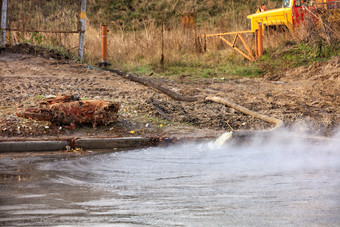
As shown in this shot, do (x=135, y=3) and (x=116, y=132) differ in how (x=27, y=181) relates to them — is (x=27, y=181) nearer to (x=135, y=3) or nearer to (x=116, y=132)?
(x=116, y=132)

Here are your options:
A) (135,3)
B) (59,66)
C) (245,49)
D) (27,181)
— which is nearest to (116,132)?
(27,181)

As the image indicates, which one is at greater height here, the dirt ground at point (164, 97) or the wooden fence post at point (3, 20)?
the wooden fence post at point (3, 20)

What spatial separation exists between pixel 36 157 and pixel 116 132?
1.58m

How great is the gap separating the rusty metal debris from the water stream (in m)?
1.15

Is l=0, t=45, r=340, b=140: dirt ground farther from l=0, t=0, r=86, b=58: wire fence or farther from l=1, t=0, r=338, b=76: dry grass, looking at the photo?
l=1, t=0, r=338, b=76: dry grass

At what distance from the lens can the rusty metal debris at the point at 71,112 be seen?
714 centimetres

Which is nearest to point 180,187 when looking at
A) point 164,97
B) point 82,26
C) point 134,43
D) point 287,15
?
point 164,97

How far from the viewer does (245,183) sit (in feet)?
16.1

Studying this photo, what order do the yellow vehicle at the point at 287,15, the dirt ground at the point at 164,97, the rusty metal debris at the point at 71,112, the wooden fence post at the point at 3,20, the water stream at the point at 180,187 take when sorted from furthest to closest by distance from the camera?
1. the yellow vehicle at the point at 287,15
2. the wooden fence post at the point at 3,20
3. the dirt ground at the point at 164,97
4. the rusty metal debris at the point at 71,112
5. the water stream at the point at 180,187

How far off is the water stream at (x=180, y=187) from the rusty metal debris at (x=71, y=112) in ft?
3.78

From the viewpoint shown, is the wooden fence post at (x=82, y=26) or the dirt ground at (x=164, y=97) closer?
the dirt ground at (x=164, y=97)

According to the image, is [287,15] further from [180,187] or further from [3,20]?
[180,187]

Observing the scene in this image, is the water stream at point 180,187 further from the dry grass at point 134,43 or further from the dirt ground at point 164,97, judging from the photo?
the dry grass at point 134,43

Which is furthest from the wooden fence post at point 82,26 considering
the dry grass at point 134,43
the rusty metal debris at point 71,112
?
the rusty metal debris at point 71,112
